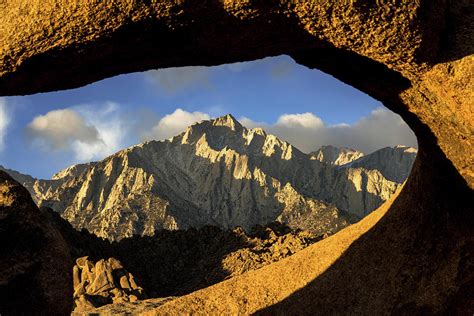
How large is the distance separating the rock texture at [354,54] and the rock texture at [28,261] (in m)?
0.37

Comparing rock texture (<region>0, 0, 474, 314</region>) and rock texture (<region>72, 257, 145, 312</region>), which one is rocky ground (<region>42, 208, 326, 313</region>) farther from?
rock texture (<region>0, 0, 474, 314</region>)

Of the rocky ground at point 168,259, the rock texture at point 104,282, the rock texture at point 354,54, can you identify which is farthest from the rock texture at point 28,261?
the rock texture at point 104,282

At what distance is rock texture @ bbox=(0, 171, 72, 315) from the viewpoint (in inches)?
403

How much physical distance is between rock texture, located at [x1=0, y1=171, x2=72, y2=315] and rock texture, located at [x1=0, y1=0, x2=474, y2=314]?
1.21 ft

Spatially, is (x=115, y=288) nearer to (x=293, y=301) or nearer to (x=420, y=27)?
(x=293, y=301)

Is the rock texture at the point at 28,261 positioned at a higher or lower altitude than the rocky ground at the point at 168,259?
lower

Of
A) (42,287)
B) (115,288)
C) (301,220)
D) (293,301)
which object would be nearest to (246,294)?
(293,301)

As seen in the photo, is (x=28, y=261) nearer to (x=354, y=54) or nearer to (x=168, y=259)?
(x=354, y=54)

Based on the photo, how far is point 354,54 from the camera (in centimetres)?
905

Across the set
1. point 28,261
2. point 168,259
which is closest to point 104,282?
point 168,259

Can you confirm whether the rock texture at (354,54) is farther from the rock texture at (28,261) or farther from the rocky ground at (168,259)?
the rocky ground at (168,259)

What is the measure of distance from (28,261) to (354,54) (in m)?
8.35

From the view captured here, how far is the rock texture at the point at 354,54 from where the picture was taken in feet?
23.9

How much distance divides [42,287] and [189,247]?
47098 mm
